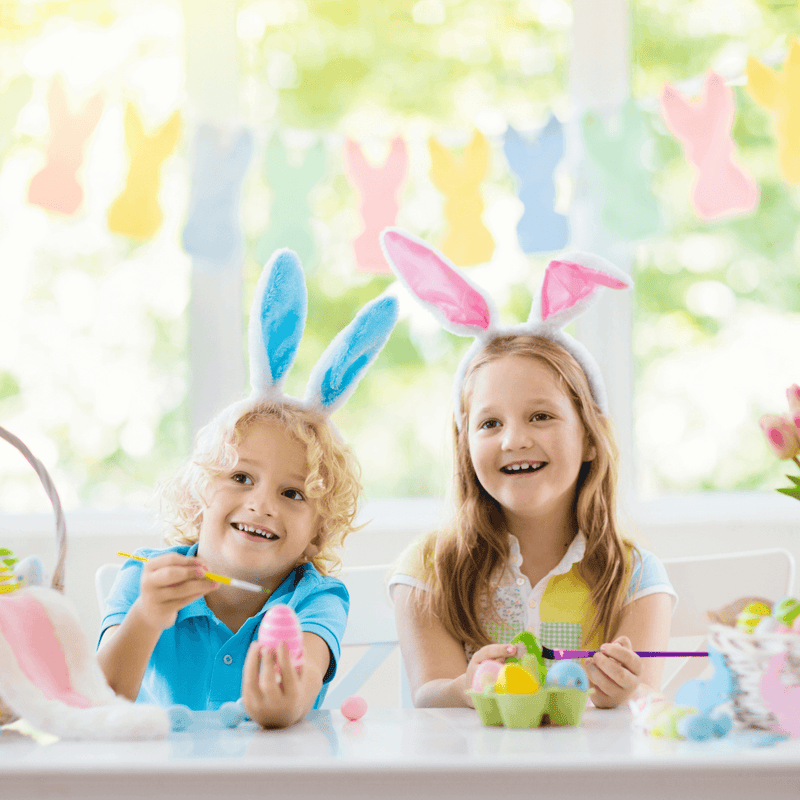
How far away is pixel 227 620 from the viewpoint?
1.12 m

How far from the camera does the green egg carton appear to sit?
765 mm

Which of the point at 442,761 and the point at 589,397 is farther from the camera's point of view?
the point at 589,397

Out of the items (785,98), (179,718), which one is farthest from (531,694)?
(785,98)

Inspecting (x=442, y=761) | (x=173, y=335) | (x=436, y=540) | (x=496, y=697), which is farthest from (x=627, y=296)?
(x=442, y=761)

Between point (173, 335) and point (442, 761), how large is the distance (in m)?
1.78

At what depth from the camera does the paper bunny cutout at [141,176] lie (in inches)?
64.6

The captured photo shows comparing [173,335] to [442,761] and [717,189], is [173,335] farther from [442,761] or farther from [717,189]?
[442,761]

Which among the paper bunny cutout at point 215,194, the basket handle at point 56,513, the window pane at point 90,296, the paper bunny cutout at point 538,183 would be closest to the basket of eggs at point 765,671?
the basket handle at point 56,513

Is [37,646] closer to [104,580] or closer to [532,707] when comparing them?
[532,707]

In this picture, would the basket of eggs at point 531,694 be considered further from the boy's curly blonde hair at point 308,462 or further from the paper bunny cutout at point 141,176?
the paper bunny cutout at point 141,176

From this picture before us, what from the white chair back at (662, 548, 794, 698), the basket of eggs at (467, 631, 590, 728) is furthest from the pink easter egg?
the white chair back at (662, 548, 794, 698)

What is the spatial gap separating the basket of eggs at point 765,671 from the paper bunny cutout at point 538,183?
1.12 m

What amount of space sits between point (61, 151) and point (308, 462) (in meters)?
0.93

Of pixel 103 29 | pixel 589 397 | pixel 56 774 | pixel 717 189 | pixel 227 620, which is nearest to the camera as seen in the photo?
pixel 56 774
